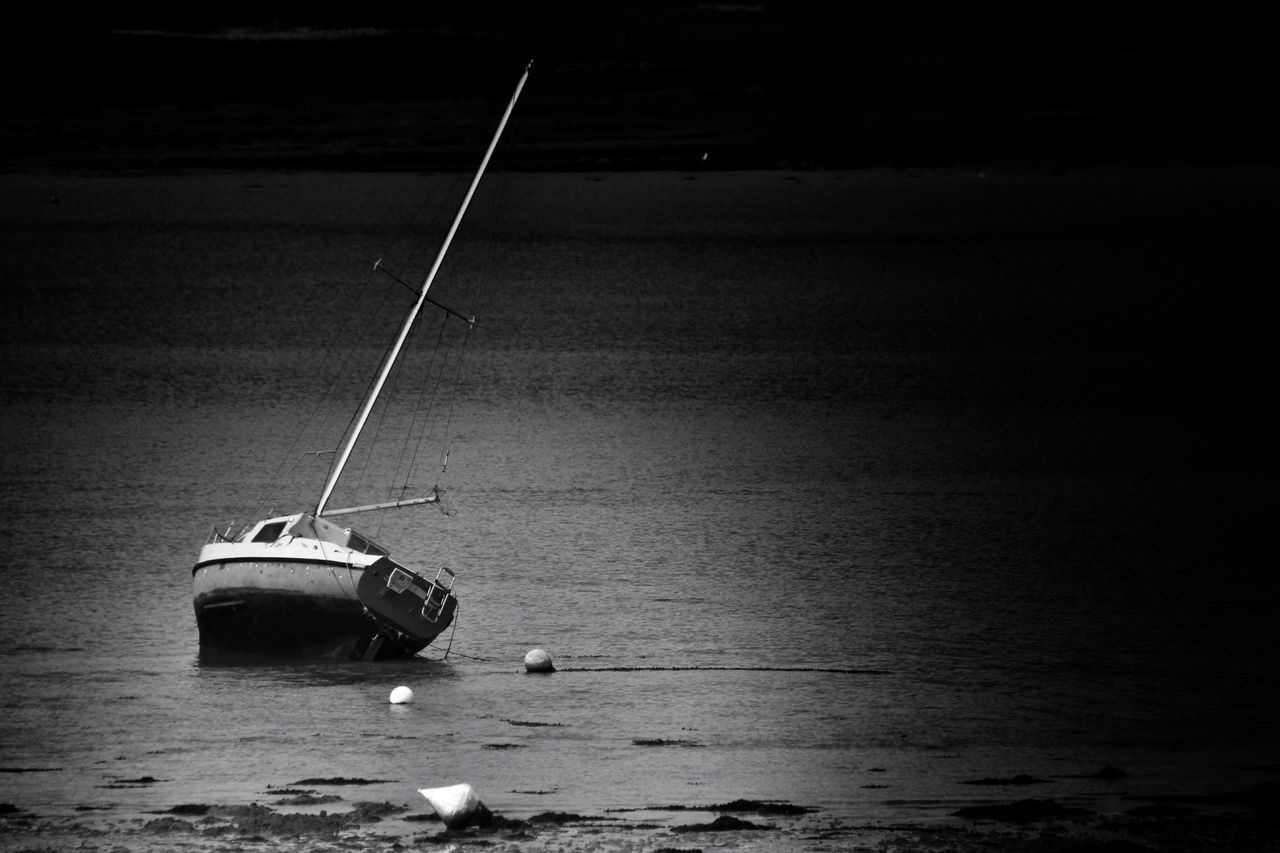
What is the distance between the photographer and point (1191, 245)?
2953 inches

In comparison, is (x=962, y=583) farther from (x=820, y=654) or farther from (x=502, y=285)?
(x=502, y=285)

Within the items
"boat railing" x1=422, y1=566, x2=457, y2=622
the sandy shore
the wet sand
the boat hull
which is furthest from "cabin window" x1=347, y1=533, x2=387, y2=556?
the sandy shore

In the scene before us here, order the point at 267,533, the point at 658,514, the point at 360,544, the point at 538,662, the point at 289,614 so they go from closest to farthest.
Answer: the point at 538,662, the point at 289,614, the point at 267,533, the point at 360,544, the point at 658,514

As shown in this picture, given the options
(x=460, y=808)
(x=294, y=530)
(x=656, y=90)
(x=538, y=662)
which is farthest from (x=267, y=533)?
(x=656, y=90)

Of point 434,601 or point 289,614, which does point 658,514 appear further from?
point 289,614

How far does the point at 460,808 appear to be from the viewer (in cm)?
1975

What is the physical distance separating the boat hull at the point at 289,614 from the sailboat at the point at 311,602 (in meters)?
0.01

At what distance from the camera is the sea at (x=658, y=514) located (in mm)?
22641

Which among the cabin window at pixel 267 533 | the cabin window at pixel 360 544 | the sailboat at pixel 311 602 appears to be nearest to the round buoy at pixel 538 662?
the sailboat at pixel 311 602

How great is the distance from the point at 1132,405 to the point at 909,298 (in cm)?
1766

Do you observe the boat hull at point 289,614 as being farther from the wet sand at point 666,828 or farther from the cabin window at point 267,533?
the wet sand at point 666,828

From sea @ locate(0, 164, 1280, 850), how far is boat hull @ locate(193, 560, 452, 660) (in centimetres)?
53

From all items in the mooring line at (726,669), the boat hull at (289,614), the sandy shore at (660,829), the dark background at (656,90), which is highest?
the dark background at (656,90)

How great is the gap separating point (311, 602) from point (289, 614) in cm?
41
